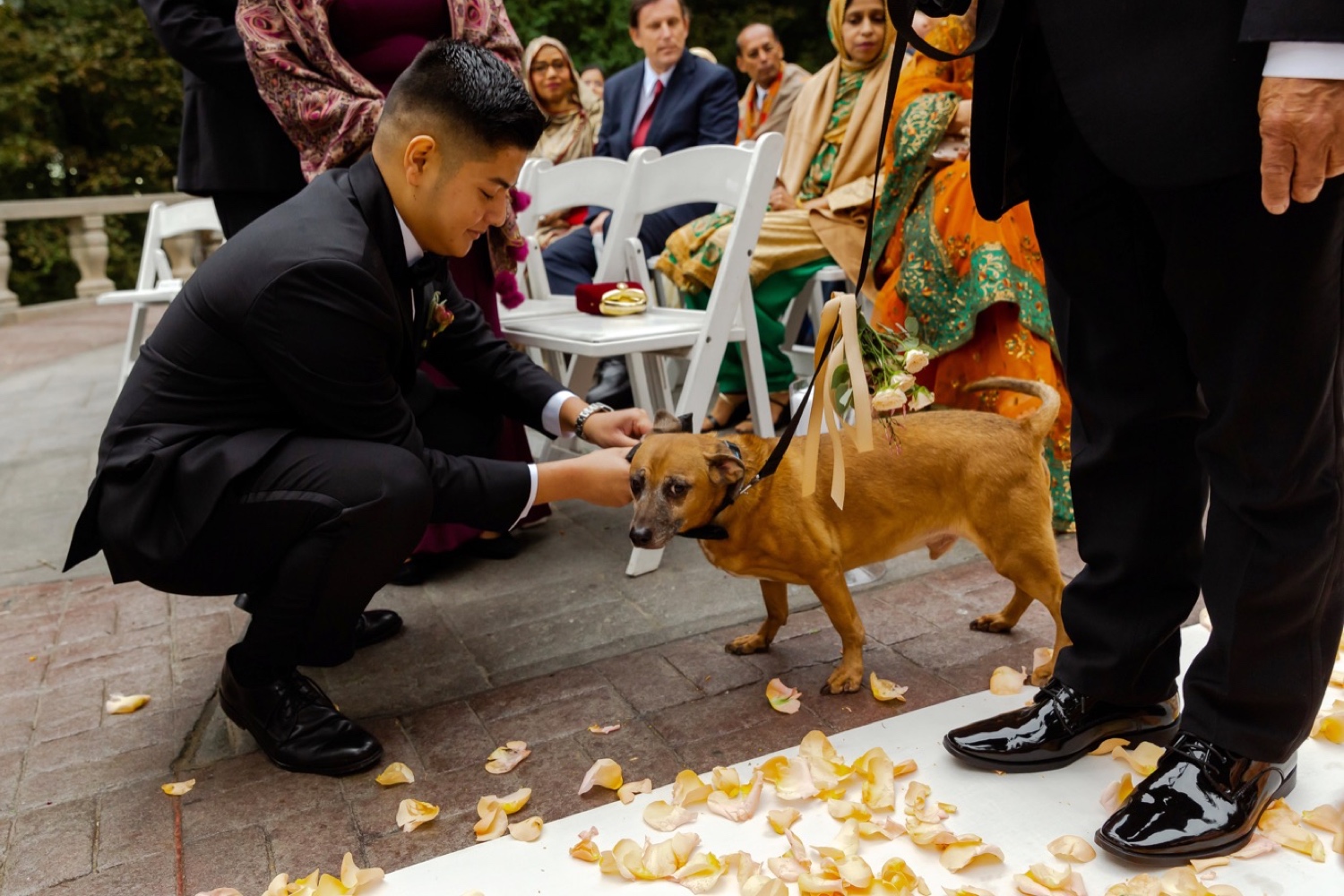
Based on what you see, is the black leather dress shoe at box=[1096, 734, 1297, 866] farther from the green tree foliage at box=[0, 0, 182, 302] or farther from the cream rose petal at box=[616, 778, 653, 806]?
the green tree foliage at box=[0, 0, 182, 302]

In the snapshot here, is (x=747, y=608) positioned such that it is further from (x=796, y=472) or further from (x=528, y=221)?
(x=528, y=221)

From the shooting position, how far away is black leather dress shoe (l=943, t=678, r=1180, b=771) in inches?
86.7

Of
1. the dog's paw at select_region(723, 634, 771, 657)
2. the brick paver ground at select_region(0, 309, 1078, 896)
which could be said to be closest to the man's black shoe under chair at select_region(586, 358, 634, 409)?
the brick paver ground at select_region(0, 309, 1078, 896)

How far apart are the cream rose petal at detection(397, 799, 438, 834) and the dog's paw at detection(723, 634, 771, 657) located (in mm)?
971

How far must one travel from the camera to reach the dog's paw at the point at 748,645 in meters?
2.87

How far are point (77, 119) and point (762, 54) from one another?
684 inches

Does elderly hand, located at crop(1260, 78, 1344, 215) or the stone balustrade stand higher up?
elderly hand, located at crop(1260, 78, 1344, 215)

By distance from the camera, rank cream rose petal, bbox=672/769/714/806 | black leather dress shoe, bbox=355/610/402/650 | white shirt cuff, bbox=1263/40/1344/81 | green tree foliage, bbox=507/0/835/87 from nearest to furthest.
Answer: white shirt cuff, bbox=1263/40/1344/81
cream rose petal, bbox=672/769/714/806
black leather dress shoe, bbox=355/610/402/650
green tree foliage, bbox=507/0/835/87

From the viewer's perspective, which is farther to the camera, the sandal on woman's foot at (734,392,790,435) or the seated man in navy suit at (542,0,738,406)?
the seated man in navy suit at (542,0,738,406)

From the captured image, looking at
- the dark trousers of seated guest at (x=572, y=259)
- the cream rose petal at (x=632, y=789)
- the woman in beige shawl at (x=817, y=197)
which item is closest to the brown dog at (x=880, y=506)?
the cream rose petal at (x=632, y=789)

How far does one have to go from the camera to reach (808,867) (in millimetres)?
1928

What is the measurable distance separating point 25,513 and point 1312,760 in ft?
16.3

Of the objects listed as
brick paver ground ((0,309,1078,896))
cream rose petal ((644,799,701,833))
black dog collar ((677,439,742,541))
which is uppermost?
black dog collar ((677,439,742,541))

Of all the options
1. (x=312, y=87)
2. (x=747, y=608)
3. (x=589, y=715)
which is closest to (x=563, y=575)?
(x=747, y=608)
